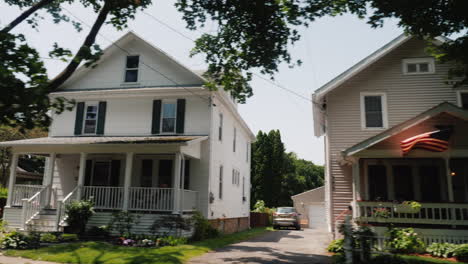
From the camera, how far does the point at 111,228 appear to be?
560 inches

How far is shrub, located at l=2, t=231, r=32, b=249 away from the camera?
1144cm

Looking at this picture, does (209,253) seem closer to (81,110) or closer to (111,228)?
(111,228)

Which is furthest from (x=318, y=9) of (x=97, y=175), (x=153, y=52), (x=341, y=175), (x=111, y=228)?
(x=97, y=175)

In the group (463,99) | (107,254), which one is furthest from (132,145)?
(463,99)

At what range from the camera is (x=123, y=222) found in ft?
46.7

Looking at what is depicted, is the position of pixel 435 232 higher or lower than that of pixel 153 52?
lower

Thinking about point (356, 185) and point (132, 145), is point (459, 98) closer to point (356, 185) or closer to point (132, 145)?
point (356, 185)

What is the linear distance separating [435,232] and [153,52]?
1454 cm

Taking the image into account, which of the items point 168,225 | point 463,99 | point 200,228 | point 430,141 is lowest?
point 200,228

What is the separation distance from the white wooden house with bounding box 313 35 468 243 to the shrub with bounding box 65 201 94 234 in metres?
9.99

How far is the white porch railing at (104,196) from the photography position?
1534 cm

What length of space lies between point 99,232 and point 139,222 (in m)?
1.55

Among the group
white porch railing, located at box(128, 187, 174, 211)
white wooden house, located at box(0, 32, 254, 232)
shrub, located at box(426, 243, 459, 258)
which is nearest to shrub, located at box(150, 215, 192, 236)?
white wooden house, located at box(0, 32, 254, 232)

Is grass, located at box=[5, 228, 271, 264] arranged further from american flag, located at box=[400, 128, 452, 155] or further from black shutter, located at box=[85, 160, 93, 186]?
american flag, located at box=[400, 128, 452, 155]
